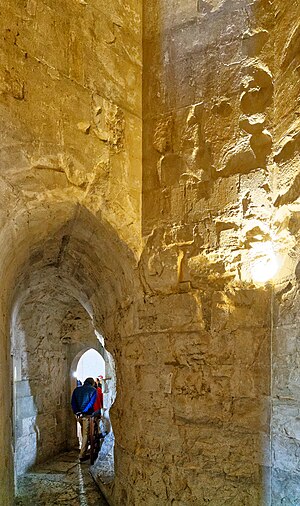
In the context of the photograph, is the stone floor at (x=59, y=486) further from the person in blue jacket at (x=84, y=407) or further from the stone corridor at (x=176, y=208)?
the stone corridor at (x=176, y=208)

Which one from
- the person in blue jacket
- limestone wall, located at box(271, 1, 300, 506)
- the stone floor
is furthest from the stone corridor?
the person in blue jacket

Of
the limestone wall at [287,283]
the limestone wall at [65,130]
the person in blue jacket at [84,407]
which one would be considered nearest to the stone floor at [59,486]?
the person in blue jacket at [84,407]

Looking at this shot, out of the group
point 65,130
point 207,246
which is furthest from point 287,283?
point 65,130

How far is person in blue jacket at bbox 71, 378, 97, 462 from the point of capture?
5188mm

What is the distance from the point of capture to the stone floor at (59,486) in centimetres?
379

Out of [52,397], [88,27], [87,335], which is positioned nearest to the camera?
[88,27]

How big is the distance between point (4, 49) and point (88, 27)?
692 mm

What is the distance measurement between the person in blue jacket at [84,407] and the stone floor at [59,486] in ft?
0.75

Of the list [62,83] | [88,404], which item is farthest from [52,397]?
[62,83]

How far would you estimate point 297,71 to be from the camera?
2.12 metres

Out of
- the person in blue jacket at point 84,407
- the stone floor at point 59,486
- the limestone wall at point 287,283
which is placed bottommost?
the stone floor at point 59,486

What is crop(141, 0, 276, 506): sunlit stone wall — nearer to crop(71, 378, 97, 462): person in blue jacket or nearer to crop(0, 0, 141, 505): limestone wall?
crop(0, 0, 141, 505): limestone wall

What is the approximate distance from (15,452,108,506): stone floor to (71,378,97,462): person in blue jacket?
229 millimetres

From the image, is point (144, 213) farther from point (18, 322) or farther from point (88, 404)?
point (88, 404)
